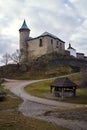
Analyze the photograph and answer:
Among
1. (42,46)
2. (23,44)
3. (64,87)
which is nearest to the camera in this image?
(64,87)

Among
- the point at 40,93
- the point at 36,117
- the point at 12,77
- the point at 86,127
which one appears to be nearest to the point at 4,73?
the point at 12,77

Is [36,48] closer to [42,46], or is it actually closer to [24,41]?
[42,46]

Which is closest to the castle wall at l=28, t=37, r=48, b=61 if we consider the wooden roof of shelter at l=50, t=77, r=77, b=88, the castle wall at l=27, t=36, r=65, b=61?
the castle wall at l=27, t=36, r=65, b=61

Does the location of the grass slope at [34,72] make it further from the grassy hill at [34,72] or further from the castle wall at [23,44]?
the castle wall at [23,44]

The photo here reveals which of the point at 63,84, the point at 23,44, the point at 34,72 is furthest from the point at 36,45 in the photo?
the point at 63,84

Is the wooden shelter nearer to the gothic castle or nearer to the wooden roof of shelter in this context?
the wooden roof of shelter

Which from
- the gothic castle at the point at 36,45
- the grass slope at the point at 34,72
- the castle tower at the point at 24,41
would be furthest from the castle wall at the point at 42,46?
the grass slope at the point at 34,72

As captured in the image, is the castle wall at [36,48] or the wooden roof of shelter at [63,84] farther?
the castle wall at [36,48]

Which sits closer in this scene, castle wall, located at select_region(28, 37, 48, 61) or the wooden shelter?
the wooden shelter

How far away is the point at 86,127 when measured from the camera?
83.8 ft

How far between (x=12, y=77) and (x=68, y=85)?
34.7 metres

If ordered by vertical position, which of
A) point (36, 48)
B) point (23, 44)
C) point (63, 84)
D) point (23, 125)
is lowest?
point (23, 125)

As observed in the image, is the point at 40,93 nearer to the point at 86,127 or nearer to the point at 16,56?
the point at 86,127

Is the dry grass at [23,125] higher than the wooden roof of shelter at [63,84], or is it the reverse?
the wooden roof of shelter at [63,84]
